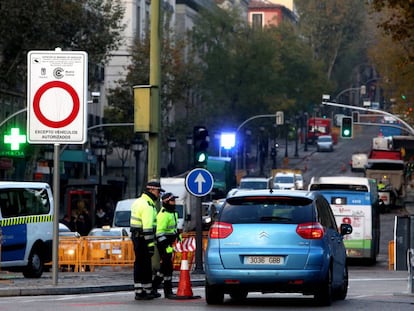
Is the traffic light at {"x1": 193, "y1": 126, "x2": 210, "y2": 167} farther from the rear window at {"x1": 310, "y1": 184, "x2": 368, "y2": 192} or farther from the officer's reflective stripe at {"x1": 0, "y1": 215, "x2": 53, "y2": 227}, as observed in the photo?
the rear window at {"x1": 310, "y1": 184, "x2": 368, "y2": 192}

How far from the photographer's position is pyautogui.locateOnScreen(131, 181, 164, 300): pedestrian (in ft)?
69.0

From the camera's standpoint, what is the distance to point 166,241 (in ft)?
72.9

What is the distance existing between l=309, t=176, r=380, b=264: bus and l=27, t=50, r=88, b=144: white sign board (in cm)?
2369

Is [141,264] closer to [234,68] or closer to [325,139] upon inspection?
[234,68]

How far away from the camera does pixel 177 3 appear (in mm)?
115250

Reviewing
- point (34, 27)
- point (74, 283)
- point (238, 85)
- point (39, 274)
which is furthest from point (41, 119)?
point (238, 85)

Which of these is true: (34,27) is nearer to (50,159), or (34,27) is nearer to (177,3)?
(50,159)

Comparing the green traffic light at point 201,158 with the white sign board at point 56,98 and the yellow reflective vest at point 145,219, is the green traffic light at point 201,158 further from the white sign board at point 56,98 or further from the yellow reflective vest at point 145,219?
the yellow reflective vest at point 145,219

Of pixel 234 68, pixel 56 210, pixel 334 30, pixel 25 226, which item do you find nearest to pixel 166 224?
pixel 56 210

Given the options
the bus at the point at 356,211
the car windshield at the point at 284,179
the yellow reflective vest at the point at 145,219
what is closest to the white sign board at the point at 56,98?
the yellow reflective vest at the point at 145,219

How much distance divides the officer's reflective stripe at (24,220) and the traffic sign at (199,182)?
345 centimetres

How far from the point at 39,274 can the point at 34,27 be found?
25657 millimetres

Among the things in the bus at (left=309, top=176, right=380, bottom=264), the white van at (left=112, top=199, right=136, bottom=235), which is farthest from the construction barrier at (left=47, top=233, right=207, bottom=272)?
the white van at (left=112, top=199, right=136, bottom=235)

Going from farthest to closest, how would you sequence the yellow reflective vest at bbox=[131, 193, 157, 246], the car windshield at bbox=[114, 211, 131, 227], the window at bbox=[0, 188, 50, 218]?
the car windshield at bbox=[114, 211, 131, 227], the window at bbox=[0, 188, 50, 218], the yellow reflective vest at bbox=[131, 193, 157, 246]
